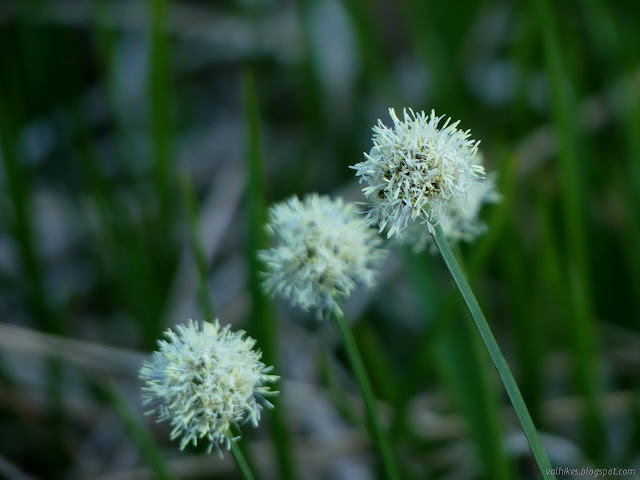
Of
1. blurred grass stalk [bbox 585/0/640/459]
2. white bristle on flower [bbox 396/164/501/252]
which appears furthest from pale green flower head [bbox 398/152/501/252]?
blurred grass stalk [bbox 585/0/640/459]

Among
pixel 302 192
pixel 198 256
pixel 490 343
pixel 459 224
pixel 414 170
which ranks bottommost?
pixel 490 343

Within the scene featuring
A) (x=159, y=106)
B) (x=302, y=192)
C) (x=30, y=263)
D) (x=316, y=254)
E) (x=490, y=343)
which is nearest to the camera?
(x=490, y=343)

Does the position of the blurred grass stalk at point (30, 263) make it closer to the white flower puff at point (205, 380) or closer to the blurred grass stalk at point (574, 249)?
the white flower puff at point (205, 380)

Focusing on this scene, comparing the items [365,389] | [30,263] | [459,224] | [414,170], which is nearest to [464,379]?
[459,224]

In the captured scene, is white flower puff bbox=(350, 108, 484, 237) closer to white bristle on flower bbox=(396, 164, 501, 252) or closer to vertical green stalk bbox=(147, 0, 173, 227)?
white bristle on flower bbox=(396, 164, 501, 252)

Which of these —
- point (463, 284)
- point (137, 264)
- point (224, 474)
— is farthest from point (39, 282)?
point (463, 284)

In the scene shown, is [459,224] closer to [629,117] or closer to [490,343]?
[490,343]
